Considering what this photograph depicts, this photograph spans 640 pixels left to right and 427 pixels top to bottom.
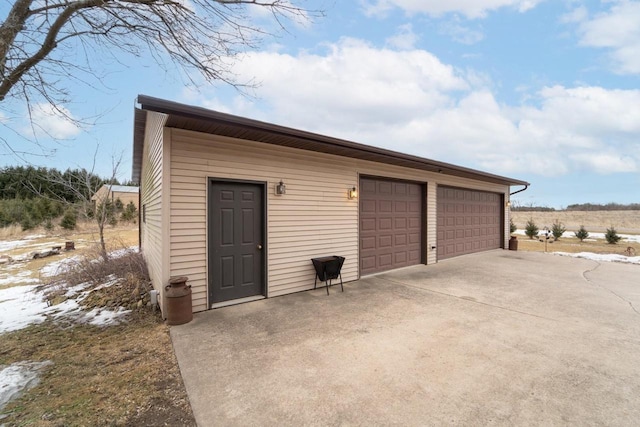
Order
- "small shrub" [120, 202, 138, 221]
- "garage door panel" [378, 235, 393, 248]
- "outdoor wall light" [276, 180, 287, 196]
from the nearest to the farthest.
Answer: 1. "outdoor wall light" [276, 180, 287, 196]
2. "garage door panel" [378, 235, 393, 248]
3. "small shrub" [120, 202, 138, 221]

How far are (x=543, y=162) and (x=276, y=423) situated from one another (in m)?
34.2

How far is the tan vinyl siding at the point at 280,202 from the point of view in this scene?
3943mm

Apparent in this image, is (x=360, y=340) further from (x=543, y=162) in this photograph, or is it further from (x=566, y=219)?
(x=566, y=219)

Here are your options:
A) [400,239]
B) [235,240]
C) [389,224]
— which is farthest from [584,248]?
[235,240]

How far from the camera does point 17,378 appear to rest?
2520 mm

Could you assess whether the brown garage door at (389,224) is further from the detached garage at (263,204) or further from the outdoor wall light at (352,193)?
the outdoor wall light at (352,193)

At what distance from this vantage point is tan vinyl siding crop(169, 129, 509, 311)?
12.9ft

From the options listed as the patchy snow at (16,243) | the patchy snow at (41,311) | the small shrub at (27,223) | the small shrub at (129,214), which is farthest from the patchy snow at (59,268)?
the small shrub at (129,214)

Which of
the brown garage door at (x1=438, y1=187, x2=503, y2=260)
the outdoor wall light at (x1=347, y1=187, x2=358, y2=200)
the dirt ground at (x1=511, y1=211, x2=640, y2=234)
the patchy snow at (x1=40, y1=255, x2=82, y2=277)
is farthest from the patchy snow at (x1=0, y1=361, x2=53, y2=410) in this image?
the dirt ground at (x1=511, y1=211, x2=640, y2=234)

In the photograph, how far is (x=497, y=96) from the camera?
13.0 m

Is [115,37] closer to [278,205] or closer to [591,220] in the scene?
[278,205]

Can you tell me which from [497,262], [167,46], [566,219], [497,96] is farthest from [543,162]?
[167,46]

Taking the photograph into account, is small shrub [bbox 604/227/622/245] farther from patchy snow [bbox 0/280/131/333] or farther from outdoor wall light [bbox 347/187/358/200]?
patchy snow [bbox 0/280/131/333]

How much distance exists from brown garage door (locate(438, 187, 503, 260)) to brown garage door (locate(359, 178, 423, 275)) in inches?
47.6
